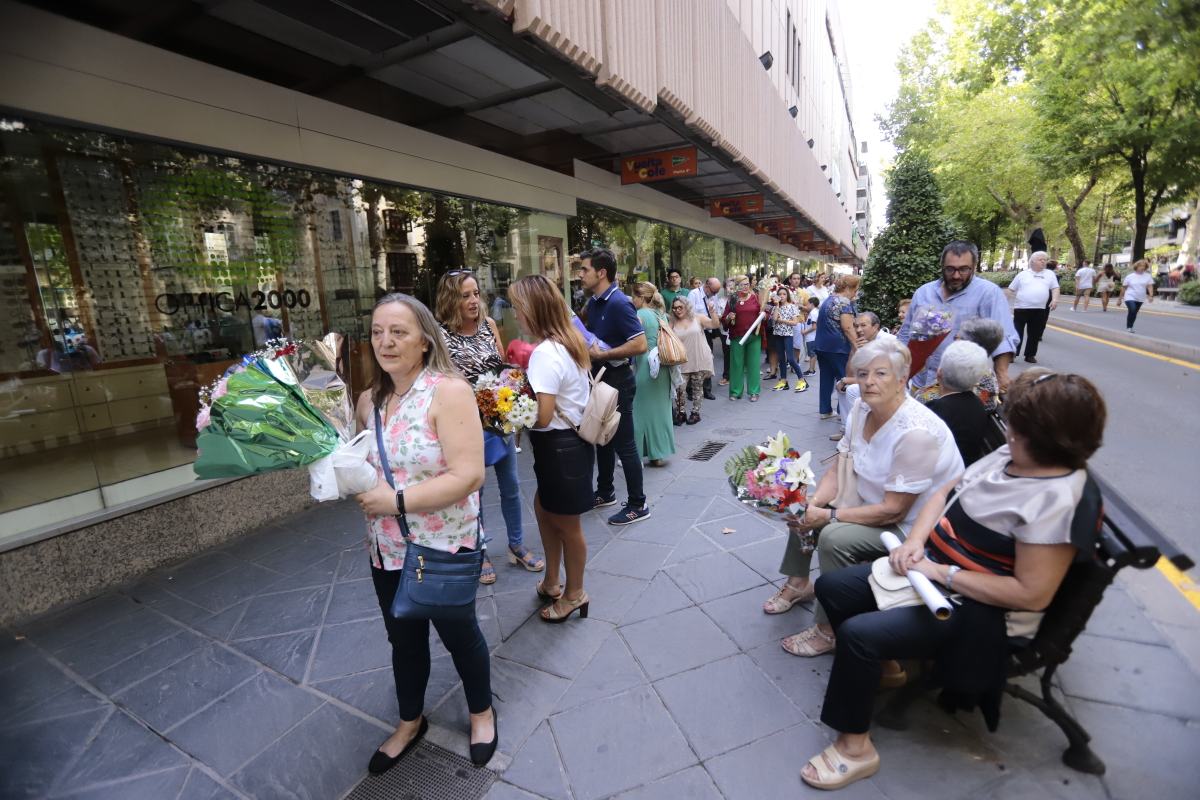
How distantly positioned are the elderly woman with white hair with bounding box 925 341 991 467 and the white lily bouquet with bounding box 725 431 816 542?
3.35ft

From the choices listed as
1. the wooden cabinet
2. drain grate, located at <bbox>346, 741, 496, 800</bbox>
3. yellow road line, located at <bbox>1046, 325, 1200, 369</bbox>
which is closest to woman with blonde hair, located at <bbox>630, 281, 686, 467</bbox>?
drain grate, located at <bbox>346, 741, 496, 800</bbox>

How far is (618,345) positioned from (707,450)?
98.1 inches

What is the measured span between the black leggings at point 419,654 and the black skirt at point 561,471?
0.85m

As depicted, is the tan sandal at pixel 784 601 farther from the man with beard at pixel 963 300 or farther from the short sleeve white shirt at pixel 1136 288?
the short sleeve white shirt at pixel 1136 288

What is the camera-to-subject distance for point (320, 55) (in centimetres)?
475

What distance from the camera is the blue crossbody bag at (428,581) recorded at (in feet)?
6.66

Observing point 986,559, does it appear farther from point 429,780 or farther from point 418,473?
point 429,780

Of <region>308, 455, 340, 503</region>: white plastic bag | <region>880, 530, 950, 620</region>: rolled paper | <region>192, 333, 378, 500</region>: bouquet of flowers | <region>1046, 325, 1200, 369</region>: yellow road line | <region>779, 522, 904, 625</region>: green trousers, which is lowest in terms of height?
<region>1046, 325, 1200, 369</region>: yellow road line

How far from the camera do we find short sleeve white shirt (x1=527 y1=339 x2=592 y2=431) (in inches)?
115

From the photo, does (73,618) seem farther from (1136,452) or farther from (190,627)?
(1136,452)

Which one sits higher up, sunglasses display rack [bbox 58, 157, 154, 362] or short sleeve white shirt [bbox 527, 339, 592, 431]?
sunglasses display rack [bbox 58, 157, 154, 362]

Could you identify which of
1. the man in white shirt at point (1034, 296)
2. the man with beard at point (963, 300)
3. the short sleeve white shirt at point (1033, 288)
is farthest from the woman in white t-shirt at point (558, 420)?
the short sleeve white shirt at point (1033, 288)

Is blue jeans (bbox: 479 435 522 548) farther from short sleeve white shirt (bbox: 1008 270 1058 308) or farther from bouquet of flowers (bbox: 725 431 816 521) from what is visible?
short sleeve white shirt (bbox: 1008 270 1058 308)

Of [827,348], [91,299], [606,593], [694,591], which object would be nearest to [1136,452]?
[827,348]
